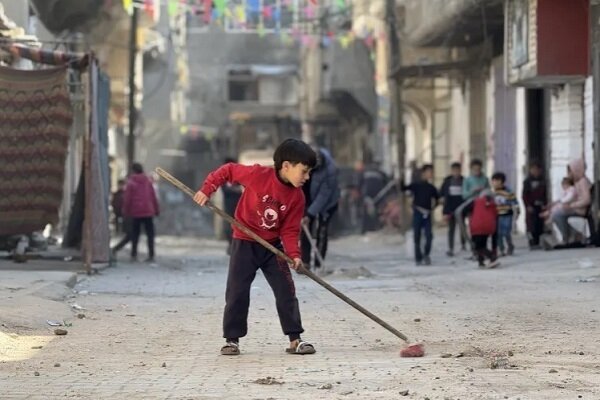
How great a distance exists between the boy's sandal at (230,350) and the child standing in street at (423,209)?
34.6 feet

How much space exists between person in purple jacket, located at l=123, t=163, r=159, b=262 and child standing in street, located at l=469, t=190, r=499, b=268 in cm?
542

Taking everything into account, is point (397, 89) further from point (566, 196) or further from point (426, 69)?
point (566, 196)

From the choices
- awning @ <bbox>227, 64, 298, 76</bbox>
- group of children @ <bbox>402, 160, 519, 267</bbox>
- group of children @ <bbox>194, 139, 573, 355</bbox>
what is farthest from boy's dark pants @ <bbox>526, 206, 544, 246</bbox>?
awning @ <bbox>227, 64, 298, 76</bbox>

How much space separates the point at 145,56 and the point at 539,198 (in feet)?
97.3

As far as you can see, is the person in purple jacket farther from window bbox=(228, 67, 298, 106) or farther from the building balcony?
window bbox=(228, 67, 298, 106)

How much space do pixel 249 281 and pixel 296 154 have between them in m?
0.95

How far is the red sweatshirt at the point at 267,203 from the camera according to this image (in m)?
8.50

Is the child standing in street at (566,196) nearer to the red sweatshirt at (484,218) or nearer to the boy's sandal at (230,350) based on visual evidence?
the red sweatshirt at (484,218)

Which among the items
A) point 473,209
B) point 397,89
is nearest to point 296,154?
point 473,209

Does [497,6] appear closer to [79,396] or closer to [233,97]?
[79,396]

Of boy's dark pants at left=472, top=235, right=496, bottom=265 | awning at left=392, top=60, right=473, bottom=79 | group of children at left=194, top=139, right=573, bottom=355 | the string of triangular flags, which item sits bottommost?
boy's dark pants at left=472, top=235, right=496, bottom=265

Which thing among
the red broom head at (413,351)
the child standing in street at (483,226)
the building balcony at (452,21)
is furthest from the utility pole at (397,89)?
the red broom head at (413,351)

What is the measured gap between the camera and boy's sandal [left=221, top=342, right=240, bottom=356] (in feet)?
27.9

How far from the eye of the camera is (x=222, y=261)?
21.2 m
